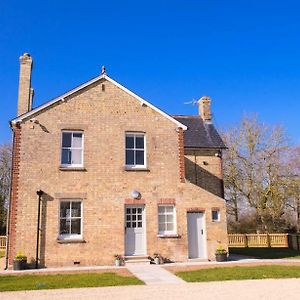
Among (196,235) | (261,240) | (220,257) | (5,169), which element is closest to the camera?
(220,257)

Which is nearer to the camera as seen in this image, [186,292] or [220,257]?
[186,292]

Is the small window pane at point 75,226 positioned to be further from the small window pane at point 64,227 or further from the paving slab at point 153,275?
the paving slab at point 153,275

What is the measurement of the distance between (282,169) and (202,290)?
29731 mm

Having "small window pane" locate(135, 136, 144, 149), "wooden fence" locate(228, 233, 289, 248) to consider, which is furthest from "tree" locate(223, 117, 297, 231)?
"small window pane" locate(135, 136, 144, 149)

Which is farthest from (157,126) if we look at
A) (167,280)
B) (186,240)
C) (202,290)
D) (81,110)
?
(202,290)

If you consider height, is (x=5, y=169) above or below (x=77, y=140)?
above

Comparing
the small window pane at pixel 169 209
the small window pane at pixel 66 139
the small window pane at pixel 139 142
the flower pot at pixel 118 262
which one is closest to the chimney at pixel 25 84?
the small window pane at pixel 66 139

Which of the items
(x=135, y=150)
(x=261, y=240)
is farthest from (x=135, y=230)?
(x=261, y=240)

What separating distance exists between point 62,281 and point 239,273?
6829 mm

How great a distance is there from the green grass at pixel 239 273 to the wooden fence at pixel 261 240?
15.4m

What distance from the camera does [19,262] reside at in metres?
17.4

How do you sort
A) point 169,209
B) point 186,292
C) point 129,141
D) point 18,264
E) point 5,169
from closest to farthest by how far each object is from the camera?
1. point 186,292
2. point 18,264
3. point 169,209
4. point 129,141
5. point 5,169

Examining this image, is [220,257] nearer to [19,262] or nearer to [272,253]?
[272,253]

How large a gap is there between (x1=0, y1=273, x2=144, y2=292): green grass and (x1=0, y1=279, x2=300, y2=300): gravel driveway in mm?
768
